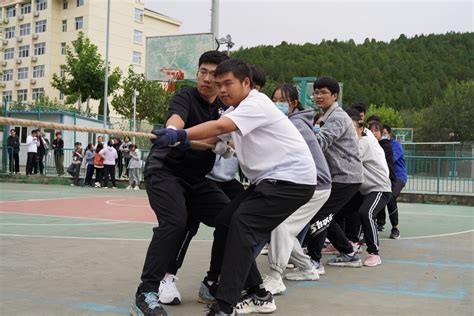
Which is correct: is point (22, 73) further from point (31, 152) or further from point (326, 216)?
point (326, 216)

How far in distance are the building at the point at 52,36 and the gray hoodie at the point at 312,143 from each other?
60.6 meters

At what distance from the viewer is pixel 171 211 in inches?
159

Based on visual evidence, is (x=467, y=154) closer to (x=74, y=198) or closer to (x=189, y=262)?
(x=74, y=198)

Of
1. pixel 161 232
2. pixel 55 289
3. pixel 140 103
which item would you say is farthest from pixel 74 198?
pixel 140 103

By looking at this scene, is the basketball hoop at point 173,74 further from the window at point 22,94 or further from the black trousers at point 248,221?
the window at point 22,94

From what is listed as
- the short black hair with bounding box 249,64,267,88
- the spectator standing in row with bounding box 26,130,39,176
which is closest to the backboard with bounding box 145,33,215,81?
the spectator standing in row with bounding box 26,130,39,176

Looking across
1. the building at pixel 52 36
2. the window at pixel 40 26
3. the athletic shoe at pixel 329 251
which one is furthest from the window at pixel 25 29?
the athletic shoe at pixel 329 251

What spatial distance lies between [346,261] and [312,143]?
Answer: 74.7 inches

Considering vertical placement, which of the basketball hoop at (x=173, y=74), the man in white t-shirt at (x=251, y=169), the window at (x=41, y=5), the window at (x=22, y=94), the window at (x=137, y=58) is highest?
the window at (x=41, y=5)

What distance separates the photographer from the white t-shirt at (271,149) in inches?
150

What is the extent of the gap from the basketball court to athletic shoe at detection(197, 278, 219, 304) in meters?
0.08

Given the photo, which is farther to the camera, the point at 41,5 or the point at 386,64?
the point at 386,64

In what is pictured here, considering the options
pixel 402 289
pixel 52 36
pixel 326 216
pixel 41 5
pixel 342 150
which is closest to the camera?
pixel 402 289

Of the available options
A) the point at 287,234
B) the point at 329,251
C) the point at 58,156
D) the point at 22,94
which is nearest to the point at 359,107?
the point at 329,251
